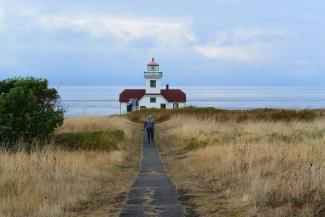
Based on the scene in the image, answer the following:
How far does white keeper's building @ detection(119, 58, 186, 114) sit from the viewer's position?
82438 millimetres

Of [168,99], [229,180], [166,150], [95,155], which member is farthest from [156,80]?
[229,180]

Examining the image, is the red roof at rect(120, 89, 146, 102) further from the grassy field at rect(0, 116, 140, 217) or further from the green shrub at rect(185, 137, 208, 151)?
the grassy field at rect(0, 116, 140, 217)

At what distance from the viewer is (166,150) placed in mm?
24688

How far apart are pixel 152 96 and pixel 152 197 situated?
236 feet

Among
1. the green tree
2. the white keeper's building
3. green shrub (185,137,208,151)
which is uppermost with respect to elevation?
the white keeper's building

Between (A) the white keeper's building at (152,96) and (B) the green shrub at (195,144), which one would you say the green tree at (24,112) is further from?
(A) the white keeper's building at (152,96)

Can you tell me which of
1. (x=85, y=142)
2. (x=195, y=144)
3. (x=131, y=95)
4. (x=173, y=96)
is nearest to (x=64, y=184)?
(x=85, y=142)

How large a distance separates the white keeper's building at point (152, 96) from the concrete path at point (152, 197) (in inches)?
2574

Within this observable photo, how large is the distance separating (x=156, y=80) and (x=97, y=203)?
7261cm

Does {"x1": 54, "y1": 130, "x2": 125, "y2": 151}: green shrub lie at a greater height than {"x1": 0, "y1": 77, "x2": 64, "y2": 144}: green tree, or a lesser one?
lesser

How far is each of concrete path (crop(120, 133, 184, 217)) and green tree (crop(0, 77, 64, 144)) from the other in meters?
6.58

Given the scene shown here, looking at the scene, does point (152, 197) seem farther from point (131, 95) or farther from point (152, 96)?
point (131, 95)

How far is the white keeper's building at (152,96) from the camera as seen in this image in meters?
82.4

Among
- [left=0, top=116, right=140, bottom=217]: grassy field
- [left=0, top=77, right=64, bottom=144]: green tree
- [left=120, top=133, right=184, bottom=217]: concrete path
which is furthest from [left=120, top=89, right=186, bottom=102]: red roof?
[left=120, top=133, right=184, bottom=217]: concrete path
